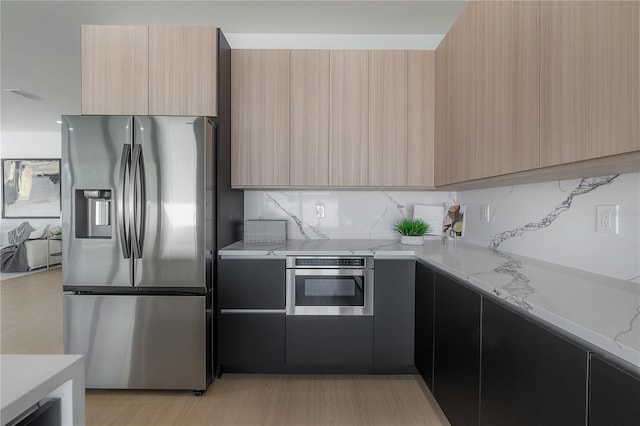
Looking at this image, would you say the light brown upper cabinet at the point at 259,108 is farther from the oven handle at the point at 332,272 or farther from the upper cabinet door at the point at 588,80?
the upper cabinet door at the point at 588,80

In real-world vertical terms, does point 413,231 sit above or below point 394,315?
above

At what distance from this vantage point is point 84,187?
223 cm

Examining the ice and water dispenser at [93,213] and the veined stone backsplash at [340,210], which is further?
the veined stone backsplash at [340,210]

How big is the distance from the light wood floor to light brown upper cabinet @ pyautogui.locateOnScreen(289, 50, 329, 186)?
1455 mm

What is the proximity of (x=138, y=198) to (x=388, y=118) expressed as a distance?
1.87m

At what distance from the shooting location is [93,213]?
7.63ft

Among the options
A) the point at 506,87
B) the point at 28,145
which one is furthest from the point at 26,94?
the point at 506,87

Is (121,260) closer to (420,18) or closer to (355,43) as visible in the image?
(355,43)

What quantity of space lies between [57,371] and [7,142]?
31.0 ft

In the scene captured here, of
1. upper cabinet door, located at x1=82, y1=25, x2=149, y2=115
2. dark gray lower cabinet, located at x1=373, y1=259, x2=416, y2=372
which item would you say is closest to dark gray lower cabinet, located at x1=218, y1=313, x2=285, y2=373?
dark gray lower cabinet, located at x1=373, y1=259, x2=416, y2=372

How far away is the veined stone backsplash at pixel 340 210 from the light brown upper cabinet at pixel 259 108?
0.38 metres

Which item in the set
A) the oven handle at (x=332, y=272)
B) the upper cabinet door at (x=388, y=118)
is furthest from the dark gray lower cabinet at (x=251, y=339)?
the upper cabinet door at (x=388, y=118)

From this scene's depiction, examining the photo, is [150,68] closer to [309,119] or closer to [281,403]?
[309,119]

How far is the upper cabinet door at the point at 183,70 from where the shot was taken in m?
2.45
